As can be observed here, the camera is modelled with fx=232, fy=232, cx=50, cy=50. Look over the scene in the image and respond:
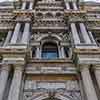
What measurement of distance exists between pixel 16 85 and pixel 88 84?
329 centimetres

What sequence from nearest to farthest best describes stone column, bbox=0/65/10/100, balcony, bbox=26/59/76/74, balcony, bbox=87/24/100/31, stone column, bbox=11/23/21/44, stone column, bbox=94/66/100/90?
stone column, bbox=0/65/10/100 → stone column, bbox=94/66/100/90 → balcony, bbox=26/59/76/74 → stone column, bbox=11/23/21/44 → balcony, bbox=87/24/100/31

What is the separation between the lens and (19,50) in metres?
12.6

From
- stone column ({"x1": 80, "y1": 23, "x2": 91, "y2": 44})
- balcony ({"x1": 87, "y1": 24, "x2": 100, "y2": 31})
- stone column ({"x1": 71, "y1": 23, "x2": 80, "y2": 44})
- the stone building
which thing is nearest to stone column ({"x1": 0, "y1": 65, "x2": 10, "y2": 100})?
the stone building

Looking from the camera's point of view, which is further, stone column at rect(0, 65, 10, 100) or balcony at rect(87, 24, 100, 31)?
balcony at rect(87, 24, 100, 31)

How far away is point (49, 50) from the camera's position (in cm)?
1555

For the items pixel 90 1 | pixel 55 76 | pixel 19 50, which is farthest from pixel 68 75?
pixel 90 1

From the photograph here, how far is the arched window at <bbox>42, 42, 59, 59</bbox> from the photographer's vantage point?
590 inches

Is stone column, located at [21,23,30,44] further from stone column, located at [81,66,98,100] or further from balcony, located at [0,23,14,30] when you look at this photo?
stone column, located at [81,66,98,100]

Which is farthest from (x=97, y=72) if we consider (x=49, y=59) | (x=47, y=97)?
(x=49, y=59)

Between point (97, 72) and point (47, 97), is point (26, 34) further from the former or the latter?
point (97, 72)

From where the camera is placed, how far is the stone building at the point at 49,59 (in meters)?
10.8

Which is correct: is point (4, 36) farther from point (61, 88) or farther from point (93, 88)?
point (93, 88)

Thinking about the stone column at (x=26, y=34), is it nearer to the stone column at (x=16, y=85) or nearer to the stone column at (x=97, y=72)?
the stone column at (x=16, y=85)

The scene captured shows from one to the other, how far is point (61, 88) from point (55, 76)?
39.2 inches
